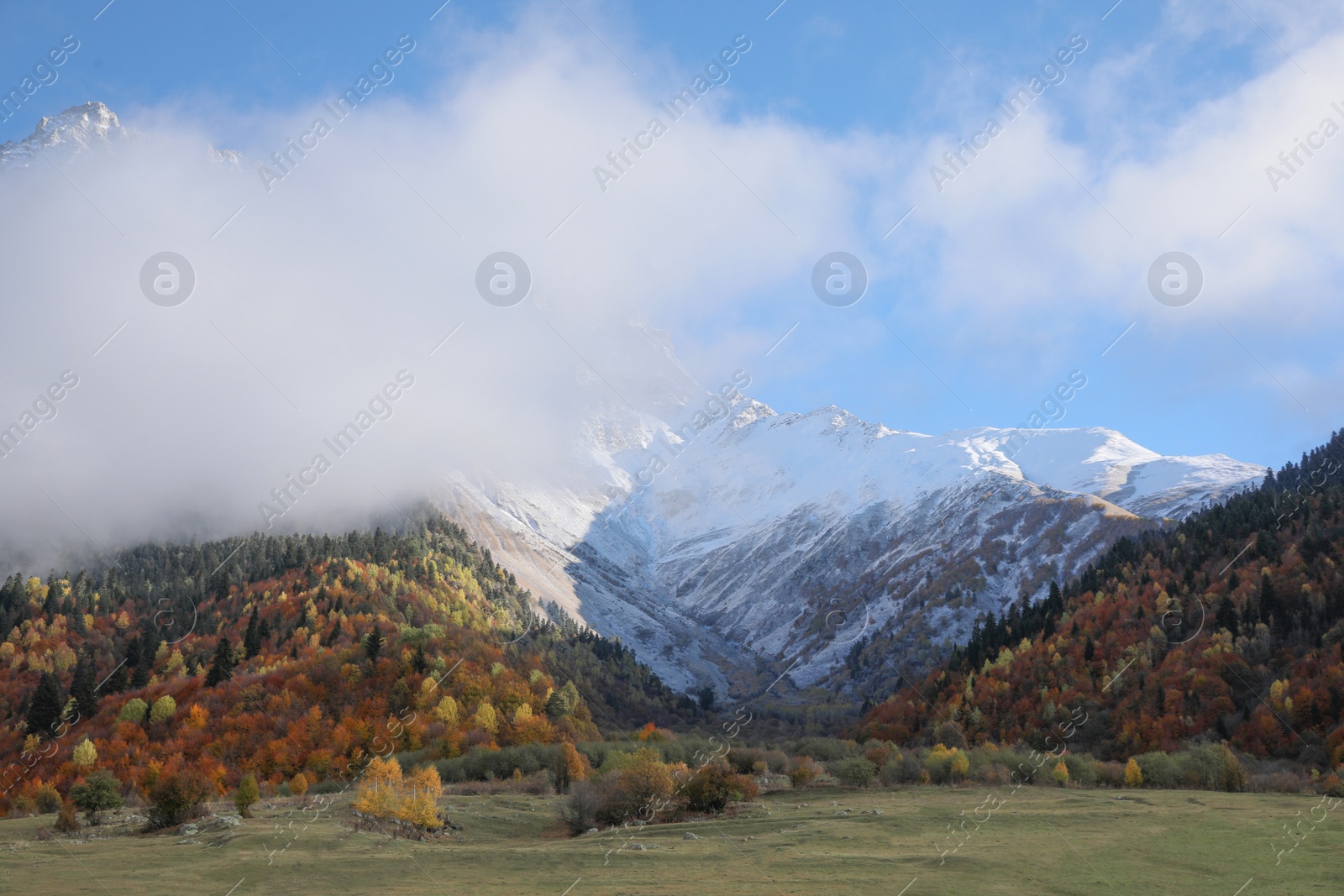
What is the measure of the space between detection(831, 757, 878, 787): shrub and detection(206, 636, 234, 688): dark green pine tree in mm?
114633

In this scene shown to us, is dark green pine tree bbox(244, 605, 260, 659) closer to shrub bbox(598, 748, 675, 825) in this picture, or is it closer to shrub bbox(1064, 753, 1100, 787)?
shrub bbox(598, 748, 675, 825)

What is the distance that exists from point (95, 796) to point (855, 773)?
5880 cm

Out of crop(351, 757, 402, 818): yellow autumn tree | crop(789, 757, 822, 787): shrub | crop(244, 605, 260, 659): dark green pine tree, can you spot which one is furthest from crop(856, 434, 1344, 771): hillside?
crop(244, 605, 260, 659): dark green pine tree

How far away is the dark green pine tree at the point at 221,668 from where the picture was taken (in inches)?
5630

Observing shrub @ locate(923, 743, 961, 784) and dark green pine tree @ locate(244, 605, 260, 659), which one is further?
dark green pine tree @ locate(244, 605, 260, 659)

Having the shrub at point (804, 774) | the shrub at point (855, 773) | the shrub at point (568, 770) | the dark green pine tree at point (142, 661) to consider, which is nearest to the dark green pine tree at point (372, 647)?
the dark green pine tree at point (142, 661)

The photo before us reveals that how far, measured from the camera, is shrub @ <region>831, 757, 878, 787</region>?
7425cm

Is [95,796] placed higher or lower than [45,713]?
higher

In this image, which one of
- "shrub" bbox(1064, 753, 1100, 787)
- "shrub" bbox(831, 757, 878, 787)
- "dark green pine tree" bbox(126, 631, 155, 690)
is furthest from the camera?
"dark green pine tree" bbox(126, 631, 155, 690)

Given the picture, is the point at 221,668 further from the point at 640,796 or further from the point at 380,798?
the point at 640,796

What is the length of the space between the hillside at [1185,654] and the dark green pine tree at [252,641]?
4818 inches

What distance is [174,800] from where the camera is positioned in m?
47.2

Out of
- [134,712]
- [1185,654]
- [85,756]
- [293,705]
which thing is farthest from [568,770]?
[1185,654]

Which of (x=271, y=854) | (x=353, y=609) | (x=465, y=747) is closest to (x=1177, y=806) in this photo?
(x=271, y=854)
